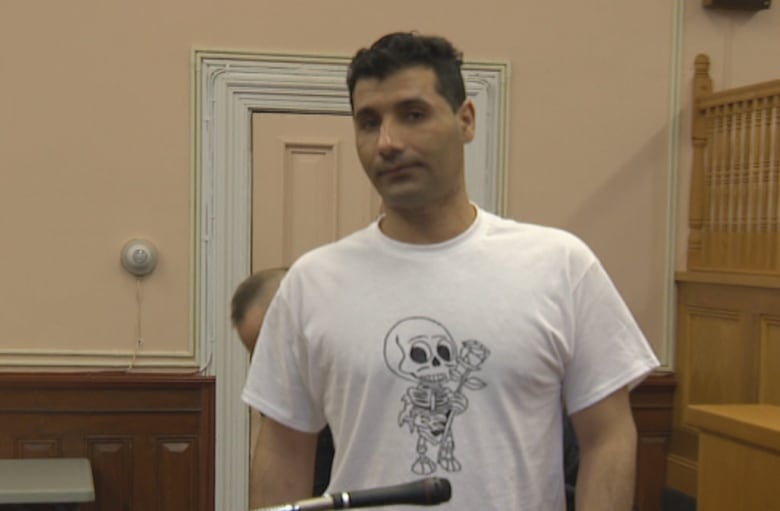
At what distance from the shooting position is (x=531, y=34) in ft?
15.7

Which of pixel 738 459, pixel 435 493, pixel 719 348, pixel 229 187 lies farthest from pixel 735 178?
pixel 435 493

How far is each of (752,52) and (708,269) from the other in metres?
0.91

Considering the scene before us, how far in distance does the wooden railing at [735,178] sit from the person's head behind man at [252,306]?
2.32m

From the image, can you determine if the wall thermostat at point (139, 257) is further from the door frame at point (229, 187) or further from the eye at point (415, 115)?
the eye at point (415, 115)

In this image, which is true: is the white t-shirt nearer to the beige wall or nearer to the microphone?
the microphone

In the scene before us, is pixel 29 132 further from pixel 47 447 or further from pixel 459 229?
pixel 459 229

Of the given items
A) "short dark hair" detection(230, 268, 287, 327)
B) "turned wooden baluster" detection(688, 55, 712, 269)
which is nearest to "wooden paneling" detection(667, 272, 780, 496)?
"turned wooden baluster" detection(688, 55, 712, 269)

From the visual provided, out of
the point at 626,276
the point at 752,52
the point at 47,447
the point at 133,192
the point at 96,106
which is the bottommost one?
the point at 47,447

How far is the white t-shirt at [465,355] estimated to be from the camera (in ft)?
5.12

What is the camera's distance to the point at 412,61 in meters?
1.63

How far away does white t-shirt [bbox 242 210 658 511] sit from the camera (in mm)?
1560

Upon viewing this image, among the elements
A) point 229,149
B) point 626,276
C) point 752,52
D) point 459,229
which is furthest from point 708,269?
point 459,229

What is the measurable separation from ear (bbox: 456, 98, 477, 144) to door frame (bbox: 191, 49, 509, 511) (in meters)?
2.93

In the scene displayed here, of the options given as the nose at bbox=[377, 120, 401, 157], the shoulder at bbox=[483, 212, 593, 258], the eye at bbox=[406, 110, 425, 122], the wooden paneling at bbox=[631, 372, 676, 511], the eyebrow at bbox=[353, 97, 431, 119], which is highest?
the eyebrow at bbox=[353, 97, 431, 119]
